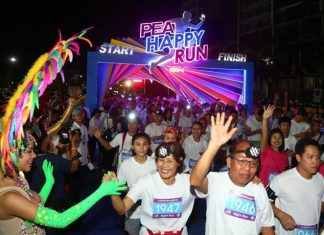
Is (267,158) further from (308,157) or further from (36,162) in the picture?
(36,162)

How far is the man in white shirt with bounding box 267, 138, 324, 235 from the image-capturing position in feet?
12.9

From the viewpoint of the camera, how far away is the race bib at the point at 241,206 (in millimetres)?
3285

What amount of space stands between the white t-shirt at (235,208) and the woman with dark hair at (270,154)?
1715 mm

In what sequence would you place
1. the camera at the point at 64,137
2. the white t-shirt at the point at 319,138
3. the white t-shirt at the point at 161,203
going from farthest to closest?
the white t-shirt at the point at 319,138, the camera at the point at 64,137, the white t-shirt at the point at 161,203

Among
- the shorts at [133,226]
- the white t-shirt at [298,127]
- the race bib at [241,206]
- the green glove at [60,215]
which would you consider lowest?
the shorts at [133,226]

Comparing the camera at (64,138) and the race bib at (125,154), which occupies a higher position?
the camera at (64,138)

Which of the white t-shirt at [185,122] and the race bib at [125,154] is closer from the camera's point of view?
the race bib at [125,154]

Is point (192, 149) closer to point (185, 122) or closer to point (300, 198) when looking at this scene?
point (300, 198)

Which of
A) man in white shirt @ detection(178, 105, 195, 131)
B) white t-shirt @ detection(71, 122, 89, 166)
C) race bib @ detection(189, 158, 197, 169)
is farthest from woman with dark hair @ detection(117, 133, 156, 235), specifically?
man in white shirt @ detection(178, 105, 195, 131)

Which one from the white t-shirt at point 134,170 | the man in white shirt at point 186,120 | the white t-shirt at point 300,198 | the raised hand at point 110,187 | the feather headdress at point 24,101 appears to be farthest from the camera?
the man in white shirt at point 186,120

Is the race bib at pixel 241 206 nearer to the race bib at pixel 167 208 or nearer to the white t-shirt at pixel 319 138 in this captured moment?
the race bib at pixel 167 208

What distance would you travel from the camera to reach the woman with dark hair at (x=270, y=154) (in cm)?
514

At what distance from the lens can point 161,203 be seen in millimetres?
3699

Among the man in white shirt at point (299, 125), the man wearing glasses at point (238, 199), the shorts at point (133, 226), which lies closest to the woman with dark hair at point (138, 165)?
the shorts at point (133, 226)
